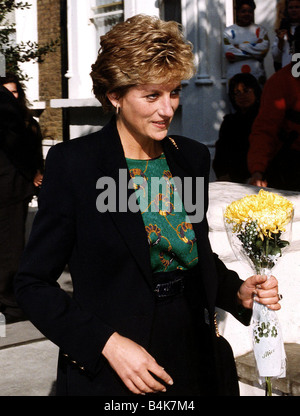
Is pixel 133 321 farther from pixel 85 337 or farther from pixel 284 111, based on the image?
pixel 284 111

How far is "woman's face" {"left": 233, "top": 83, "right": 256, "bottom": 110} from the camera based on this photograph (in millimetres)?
6590

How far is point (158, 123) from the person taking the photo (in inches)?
88.5

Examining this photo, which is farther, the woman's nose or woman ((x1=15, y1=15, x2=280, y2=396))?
the woman's nose

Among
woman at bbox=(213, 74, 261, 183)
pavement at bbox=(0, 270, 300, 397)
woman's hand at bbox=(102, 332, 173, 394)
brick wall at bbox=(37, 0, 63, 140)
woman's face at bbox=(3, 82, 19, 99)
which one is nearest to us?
woman's hand at bbox=(102, 332, 173, 394)

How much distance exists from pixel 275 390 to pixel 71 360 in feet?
4.91

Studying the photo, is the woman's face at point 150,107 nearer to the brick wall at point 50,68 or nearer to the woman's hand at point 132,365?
the woman's hand at point 132,365

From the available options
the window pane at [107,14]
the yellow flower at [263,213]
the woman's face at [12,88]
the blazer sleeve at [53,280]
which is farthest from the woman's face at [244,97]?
the blazer sleeve at [53,280]

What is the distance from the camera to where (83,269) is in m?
2.16

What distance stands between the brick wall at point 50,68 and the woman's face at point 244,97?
6.14 m

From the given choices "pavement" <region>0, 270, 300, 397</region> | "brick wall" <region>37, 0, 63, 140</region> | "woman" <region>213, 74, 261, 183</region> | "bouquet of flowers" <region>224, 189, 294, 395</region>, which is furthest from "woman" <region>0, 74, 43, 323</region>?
"brick wall" <region>37, 0, 63, 140</region>

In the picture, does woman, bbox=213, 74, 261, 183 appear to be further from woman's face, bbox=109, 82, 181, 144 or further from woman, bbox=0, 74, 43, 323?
woman's face, bbox=109, 82, 181, 144

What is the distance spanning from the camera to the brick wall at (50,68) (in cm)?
1226

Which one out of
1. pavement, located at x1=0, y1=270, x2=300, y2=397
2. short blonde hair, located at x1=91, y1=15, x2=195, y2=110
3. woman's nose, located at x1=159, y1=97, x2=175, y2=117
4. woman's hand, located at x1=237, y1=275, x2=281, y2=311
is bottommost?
pavement, located at x1=0, y1=270, x2=300, y2=397

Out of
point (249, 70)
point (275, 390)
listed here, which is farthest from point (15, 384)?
point (249, 70)
